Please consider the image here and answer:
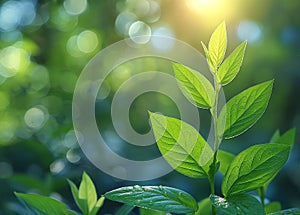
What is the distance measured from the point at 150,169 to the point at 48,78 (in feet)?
3.55

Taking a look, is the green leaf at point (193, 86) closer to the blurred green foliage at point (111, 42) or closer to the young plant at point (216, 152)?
the young plant at point (216, 152)

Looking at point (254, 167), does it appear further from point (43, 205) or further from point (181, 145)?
point (43, 205)

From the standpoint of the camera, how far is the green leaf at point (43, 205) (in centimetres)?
50

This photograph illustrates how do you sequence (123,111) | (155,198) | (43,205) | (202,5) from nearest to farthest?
(155,198) → (43,205) → (123,111) → (202,5)

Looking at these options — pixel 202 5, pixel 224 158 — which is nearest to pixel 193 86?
pixel 224 158

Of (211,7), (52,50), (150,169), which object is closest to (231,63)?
(150,169)

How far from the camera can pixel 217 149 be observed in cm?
43

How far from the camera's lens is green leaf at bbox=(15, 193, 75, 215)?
0.50m

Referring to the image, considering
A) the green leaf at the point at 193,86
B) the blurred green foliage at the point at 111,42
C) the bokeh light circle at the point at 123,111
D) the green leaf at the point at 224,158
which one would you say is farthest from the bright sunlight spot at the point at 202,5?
the green leaf at the point at 193,86

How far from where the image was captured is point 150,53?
78.0 inches

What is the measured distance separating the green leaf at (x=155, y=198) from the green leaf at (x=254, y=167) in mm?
39

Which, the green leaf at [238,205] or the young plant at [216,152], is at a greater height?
the young plant at [216,152]

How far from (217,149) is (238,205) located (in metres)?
0.05

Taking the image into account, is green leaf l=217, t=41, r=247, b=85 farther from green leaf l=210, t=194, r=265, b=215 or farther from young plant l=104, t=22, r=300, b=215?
green leaf l=210, t=194, r=265, b=215
